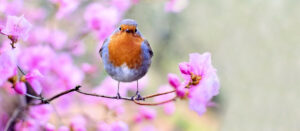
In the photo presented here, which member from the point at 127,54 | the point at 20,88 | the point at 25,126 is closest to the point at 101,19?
the point at 25,126

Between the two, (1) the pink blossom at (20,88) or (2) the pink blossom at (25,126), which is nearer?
(1) the pink blossom at (20,88)

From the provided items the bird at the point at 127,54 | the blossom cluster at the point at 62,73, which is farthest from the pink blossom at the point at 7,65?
the bird at the point at 127,54

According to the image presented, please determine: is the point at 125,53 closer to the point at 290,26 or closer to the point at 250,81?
the point at 250,81

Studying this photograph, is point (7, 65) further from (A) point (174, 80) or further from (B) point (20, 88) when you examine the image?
(A) point (174, 80)

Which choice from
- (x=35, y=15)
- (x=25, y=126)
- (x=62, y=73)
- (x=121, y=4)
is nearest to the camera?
(x=25, y=126)

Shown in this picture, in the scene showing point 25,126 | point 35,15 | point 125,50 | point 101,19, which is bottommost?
point 25,126

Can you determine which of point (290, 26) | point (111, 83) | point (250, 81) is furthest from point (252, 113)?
point (111, 83)

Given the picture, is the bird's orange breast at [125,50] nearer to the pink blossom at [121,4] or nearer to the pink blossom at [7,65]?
the pink blossom at [7,65]
